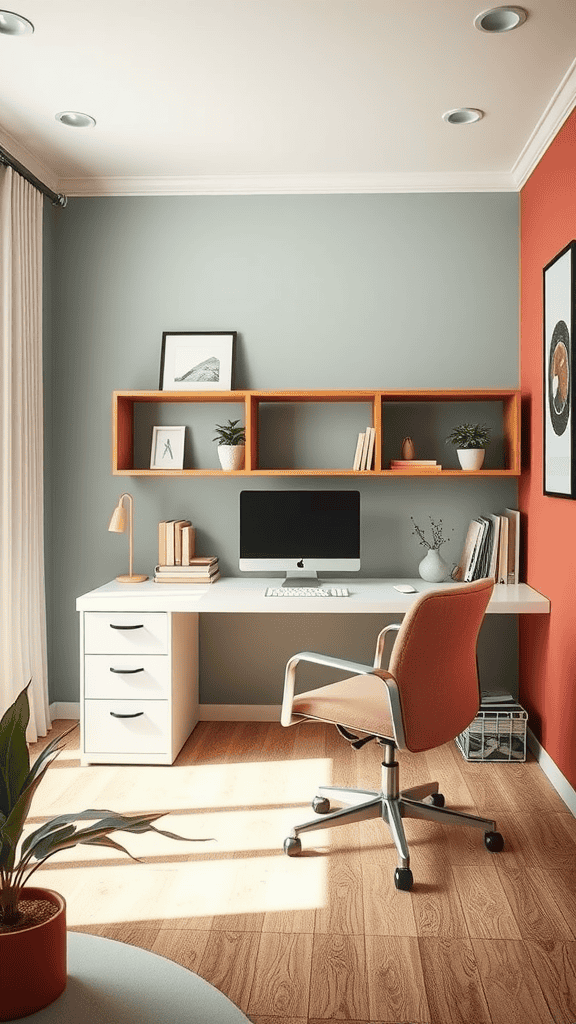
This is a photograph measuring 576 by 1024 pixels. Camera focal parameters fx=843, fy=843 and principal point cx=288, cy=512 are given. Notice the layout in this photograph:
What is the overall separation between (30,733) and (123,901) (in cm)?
156

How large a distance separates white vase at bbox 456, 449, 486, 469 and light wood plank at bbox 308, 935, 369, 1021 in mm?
2182

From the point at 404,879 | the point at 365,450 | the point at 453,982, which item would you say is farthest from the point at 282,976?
the point at 365,450

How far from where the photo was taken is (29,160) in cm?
376

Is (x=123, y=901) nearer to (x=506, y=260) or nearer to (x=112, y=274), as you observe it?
(x=112, y=274)

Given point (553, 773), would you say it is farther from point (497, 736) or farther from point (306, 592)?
point (306, 592)

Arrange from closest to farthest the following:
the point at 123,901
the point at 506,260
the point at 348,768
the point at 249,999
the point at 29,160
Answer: the point at 249,999, the point at 123,901, the point at 348,768, the point at 29,160, the point at 506,260

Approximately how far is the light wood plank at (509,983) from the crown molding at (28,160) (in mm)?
3436

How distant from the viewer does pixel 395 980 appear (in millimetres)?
2023

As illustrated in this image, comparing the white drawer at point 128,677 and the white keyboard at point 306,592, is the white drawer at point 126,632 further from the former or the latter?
the white keyboard at point 306,592

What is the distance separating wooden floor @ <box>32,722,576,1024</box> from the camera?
6.50ft

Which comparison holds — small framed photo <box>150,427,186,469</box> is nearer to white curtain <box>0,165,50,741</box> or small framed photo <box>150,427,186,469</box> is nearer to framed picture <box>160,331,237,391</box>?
framed picture <box>160,331,237,391</box>

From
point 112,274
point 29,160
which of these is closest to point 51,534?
point 112,274

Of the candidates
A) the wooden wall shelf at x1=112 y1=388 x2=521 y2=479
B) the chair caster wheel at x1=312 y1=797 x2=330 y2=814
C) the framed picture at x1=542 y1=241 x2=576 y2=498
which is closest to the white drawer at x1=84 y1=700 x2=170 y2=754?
the chair caster wheel at x1=312 y1=797 x2=330 y2=814

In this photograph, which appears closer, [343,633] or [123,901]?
[123,901]
